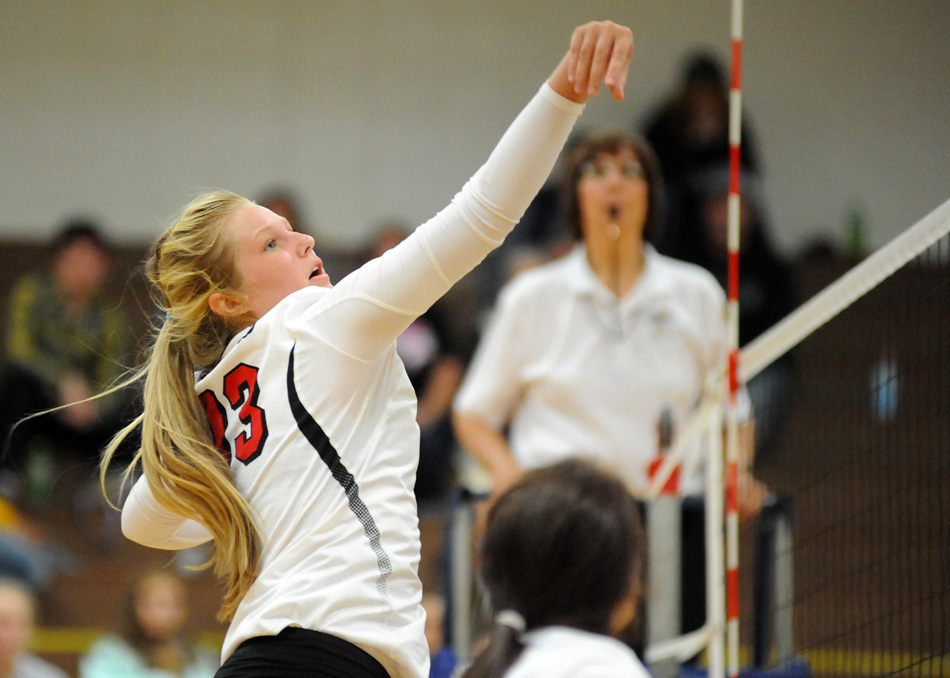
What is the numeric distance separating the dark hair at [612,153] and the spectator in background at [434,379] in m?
2.59

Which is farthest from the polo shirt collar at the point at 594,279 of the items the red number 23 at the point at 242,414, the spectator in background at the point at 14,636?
the spectator in background at the point at 14,636

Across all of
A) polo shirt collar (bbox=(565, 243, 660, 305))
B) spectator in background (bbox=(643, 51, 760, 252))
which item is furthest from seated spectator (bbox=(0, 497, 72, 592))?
spectator in background (bbox=(643, 51, 760, 252))

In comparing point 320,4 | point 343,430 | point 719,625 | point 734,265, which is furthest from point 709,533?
point 320,4

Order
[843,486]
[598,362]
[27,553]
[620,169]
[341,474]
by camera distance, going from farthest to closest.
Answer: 1. [843,486]
2. [27,553]
3. [620,169]
4. [598,362]
5. [341,474]

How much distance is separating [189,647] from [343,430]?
13.1ft

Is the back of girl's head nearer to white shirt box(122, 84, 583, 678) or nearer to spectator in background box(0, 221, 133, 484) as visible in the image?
white shirt box(122, 84, 583, 678)

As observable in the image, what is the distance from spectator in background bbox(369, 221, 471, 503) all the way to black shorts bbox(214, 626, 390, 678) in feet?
16.3

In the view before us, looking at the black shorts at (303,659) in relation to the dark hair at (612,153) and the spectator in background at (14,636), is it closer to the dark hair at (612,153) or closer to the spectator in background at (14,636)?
the dark hair at (612,153)

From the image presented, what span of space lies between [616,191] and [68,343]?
14.1 feet

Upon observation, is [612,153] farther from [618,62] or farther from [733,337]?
[618,62]

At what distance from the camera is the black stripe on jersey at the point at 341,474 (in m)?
1.94

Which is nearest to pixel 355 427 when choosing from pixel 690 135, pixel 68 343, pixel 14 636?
pixel 14 636

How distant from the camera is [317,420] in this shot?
1990 mm

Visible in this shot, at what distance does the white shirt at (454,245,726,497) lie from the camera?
4.11 m
